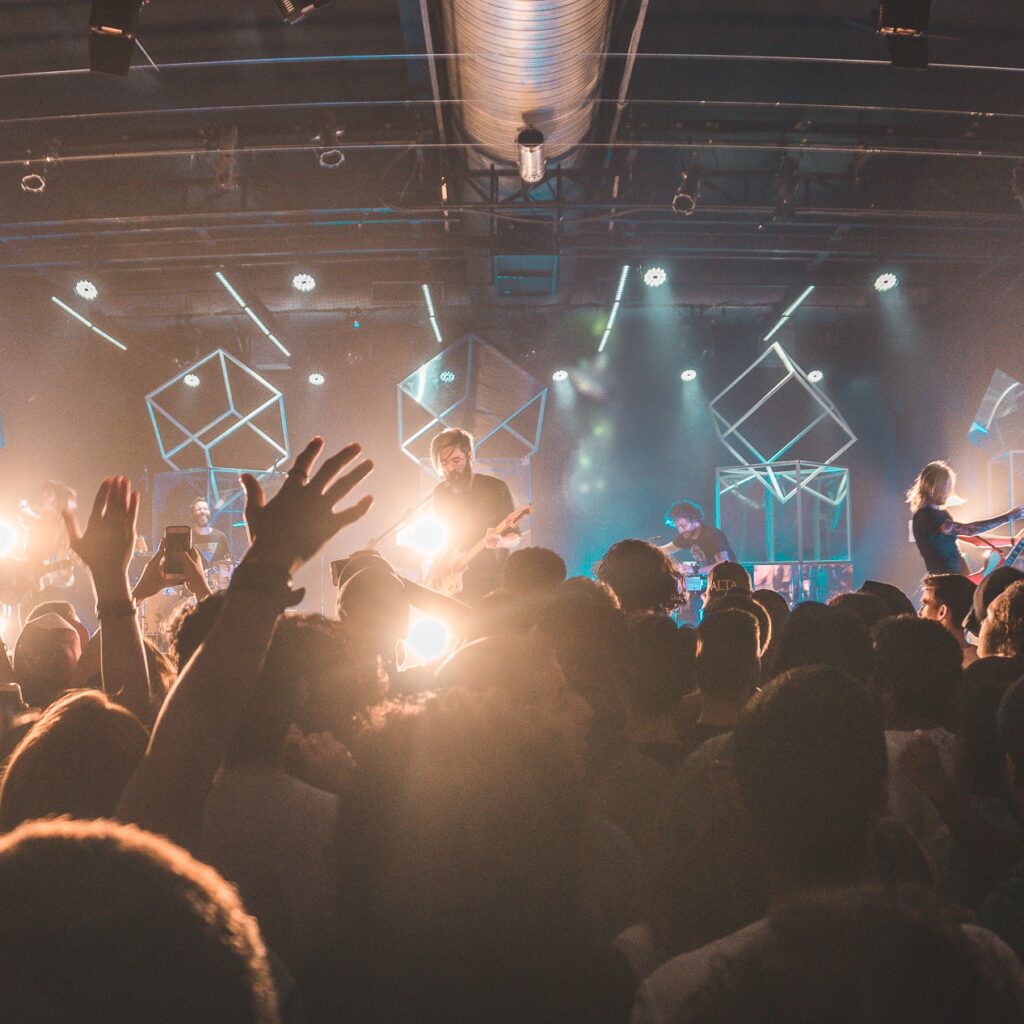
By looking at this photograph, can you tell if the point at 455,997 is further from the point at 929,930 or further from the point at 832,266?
the point at 832,266

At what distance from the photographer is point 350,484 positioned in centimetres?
130

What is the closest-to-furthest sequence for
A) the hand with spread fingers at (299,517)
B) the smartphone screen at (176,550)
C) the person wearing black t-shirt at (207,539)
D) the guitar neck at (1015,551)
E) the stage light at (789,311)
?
the hand with spread fingers at (299,517)
the smartphone screen at (176,550)
the guitar neck at (1015,551)
the person wearing black t-shirt at (207,539)
the stage light at (789,311)

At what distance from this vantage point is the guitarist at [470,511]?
483cm

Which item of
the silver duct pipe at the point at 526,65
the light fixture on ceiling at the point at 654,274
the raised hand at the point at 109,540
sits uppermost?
the light fixture on ceiling at the point at 654,274

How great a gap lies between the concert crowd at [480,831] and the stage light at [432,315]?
9.35 metres

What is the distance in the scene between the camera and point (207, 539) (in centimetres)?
1116

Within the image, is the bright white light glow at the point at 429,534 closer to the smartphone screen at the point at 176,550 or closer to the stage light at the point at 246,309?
the smartphone screen at the point at 176,550

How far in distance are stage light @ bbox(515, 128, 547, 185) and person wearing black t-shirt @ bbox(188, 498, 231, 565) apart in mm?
6402

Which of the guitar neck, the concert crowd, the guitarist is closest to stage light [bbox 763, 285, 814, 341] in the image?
the guitar neck

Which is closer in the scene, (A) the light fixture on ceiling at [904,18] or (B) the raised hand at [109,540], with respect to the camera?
(B) the raised hand at [109,540]

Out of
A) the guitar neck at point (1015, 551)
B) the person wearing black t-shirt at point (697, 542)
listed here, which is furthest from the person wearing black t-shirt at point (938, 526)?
the person wearing black t-shirt at point (697, 542)

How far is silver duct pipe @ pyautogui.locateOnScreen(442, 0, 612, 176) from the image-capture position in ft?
16.3

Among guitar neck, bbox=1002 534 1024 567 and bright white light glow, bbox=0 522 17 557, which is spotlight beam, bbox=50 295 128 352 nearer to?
bright white light glow, bbox=0 522 17 557

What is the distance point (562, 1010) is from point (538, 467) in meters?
13.3
